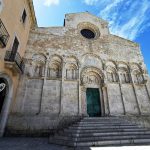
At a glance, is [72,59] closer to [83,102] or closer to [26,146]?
[83,102]

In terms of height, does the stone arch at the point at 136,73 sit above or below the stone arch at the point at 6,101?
above

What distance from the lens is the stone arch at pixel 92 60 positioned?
39.1 ft

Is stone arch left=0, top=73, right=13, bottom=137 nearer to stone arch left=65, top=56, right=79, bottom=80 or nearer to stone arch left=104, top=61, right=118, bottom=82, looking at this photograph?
stone arch left=65, top=56, right=79, bottom=80

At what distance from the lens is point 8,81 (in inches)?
341

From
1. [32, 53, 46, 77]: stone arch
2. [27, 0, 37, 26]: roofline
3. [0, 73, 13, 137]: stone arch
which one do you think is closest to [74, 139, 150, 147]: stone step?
[0, 73, 13, 137]: stone arch

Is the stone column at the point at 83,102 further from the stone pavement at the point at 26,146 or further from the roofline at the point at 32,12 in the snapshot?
the roofline at the point at 32,12

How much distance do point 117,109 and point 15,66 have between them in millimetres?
8170

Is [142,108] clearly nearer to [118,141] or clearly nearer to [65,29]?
[118,141]

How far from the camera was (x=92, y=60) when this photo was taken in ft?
39.9

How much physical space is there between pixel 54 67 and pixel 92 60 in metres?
3.50

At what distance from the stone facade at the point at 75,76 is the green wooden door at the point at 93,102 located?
35 centimetres

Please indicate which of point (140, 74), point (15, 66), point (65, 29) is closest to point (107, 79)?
point (140, 74)

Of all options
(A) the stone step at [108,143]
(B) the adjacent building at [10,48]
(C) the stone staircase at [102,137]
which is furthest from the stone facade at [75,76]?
(A) the stone step at [108,143]

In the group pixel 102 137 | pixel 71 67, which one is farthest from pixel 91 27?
pixel 102 137
